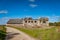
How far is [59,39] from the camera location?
1264 centimetres

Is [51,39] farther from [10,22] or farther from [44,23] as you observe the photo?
[10,22]

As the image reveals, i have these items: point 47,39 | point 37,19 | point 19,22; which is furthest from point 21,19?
point 47,39

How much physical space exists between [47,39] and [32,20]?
40.7m

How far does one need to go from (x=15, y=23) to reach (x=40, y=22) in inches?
406

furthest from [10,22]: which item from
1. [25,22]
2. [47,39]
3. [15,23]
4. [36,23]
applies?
[47,39]

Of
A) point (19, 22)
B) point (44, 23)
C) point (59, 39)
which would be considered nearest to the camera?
point (59, 39)

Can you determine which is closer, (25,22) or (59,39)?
(59,39)

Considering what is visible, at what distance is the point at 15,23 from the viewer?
183ft

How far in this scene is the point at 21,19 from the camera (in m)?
56.8

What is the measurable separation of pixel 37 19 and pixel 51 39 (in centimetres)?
4011

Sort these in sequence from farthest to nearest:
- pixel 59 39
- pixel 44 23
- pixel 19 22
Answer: pixel 19 22 → pixel 44 23 → pixel 59 39

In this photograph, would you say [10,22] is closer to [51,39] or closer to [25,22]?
[25,22]

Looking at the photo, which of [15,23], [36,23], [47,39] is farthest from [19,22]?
[47,39]

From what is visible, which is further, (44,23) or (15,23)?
(15,23)
